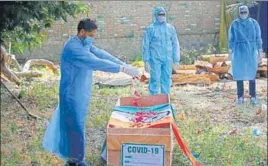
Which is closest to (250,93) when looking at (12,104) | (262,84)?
(262,84)

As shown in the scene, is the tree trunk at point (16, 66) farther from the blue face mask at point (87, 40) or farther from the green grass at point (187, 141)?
the blue face mask at point (87, 40)

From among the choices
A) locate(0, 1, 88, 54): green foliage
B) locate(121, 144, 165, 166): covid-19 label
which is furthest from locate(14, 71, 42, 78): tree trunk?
locate(121, 144, 165, 166): covid-19 label

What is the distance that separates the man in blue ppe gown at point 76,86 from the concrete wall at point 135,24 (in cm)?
623

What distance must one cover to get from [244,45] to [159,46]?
4.27ft

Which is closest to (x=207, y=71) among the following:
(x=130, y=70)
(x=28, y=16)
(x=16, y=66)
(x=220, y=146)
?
(x=16, y=66)

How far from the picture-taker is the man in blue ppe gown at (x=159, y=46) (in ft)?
19.7

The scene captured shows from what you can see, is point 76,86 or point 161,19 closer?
point 76,86

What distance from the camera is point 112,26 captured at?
1109cm

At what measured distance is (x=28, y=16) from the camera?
227 inches

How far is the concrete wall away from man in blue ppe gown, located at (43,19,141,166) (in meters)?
6.23

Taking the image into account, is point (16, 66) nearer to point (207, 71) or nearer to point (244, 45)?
point (207, 71)

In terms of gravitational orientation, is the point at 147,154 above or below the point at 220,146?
above

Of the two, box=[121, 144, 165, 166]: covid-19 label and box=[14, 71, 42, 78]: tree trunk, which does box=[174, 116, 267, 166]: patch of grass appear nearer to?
box=[121, 144, 165, 166]: covid-19 label

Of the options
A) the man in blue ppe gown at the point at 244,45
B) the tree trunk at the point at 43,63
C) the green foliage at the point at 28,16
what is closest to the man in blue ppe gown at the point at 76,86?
the green foliage at the point at 28,16
